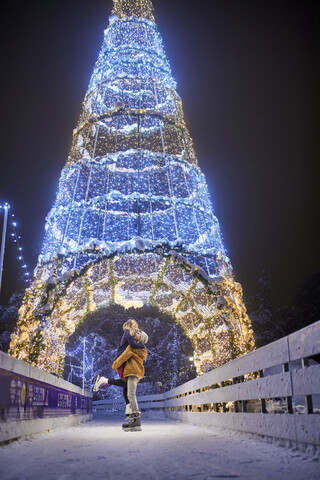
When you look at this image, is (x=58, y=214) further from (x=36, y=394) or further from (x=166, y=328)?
(x=166, y=328)

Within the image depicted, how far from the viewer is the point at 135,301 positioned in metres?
15.4

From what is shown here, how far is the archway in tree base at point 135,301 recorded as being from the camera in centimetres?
1102

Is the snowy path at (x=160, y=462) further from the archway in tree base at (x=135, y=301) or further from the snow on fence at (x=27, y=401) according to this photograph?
the archway in tree base at (x=135, y=301)

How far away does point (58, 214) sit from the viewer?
12.4 metres

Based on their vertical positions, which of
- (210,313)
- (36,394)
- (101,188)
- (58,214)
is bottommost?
(36,394)

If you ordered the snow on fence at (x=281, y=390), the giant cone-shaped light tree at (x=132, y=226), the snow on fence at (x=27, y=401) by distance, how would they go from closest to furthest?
1. the snow on fence at (x=281, y=390)
2. the snow on fence at (x=27, y=401)
3. the giant cone-shaped light tree at (x=132, y=226)

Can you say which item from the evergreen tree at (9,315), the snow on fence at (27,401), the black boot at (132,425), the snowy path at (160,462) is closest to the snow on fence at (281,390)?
the snowy path at (160,462)

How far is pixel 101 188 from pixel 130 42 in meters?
4.86

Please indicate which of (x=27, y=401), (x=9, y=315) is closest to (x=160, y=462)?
(x=27, y=401)

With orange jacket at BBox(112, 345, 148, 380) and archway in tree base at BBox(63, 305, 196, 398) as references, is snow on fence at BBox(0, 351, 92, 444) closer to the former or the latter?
orange jacket at BBox(112, 345, 148, 380)

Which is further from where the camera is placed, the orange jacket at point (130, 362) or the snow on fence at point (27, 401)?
the orange jacket at point (130, 362)

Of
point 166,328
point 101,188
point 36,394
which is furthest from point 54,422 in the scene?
point 166,328

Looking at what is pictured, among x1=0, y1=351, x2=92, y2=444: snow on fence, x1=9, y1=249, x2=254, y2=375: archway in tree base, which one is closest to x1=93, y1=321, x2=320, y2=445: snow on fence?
x1=0, y1=351, x2=92, y2=444: snow on fence

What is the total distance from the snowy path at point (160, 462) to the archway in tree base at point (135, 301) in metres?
6.89
